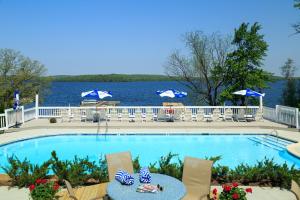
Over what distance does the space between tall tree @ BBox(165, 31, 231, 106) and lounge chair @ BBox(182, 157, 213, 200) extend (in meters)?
19.4

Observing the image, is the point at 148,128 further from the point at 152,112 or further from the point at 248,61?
the point at 248,61

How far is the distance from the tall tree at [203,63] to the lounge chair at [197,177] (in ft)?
63.6

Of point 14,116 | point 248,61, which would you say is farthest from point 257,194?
point 248,61

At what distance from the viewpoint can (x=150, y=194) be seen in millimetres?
5078

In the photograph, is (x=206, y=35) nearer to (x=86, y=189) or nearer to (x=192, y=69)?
(x=192, y=69)

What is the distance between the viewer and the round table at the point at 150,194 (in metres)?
4.98

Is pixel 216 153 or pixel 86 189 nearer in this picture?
pixel 86 189

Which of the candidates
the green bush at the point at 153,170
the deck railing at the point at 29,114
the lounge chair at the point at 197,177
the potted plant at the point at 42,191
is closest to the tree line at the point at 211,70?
the deck railing at the point at 29,114

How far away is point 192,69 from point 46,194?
890 inches

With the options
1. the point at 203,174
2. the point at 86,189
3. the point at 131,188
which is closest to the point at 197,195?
the point at 203,174

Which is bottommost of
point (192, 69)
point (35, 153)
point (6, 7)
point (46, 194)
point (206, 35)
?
point (35, 153)

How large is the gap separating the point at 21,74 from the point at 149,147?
13983 millimetres

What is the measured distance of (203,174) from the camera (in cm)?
622

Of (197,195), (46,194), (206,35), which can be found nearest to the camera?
(46,194)
